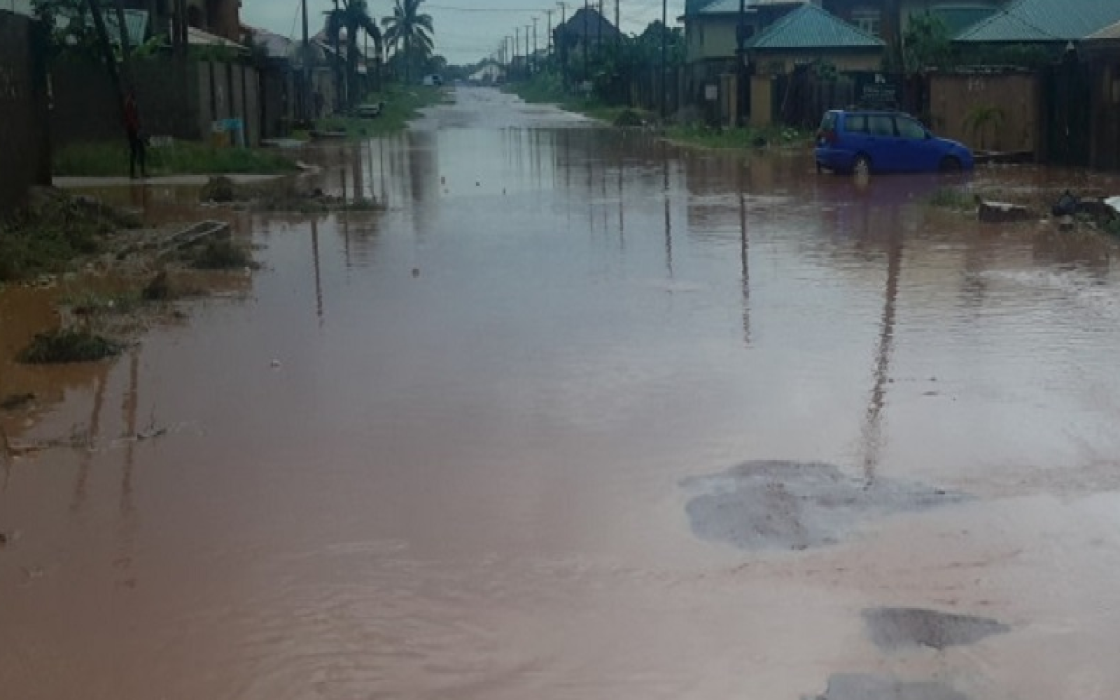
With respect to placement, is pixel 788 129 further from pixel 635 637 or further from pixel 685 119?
pixel 635 637

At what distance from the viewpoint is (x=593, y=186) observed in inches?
1190

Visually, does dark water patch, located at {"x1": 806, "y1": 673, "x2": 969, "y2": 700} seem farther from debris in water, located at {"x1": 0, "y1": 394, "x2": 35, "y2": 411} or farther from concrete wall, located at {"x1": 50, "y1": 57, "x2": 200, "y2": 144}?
concrete wall, located at {"x1": 50, "y1": 57, "x2": 200, "y2": 144}

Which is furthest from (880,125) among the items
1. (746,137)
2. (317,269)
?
(317,269)

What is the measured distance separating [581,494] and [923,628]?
2.51 meters

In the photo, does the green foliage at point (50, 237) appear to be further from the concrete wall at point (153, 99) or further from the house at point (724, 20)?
the house at point (724, 20)

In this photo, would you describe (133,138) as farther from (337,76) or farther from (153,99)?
(337,76)

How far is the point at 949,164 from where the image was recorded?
32.4m

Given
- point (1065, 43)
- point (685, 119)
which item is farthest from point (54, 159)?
point (685, 119)

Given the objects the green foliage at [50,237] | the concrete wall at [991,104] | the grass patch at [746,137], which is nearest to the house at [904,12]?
the grass patch at [746,137]

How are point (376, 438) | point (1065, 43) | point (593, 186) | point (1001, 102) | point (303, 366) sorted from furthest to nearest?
1. point (1065, 43)
2. point (1001, 102)
3. point (593, 186)
4. point (303, 366)
5. point (376, 438)

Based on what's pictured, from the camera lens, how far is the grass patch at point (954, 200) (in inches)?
937

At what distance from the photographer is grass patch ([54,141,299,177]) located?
Answer: 31.5 metres

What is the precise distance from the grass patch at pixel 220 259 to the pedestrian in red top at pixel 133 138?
41.0ft

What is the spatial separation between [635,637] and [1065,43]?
38137mm
